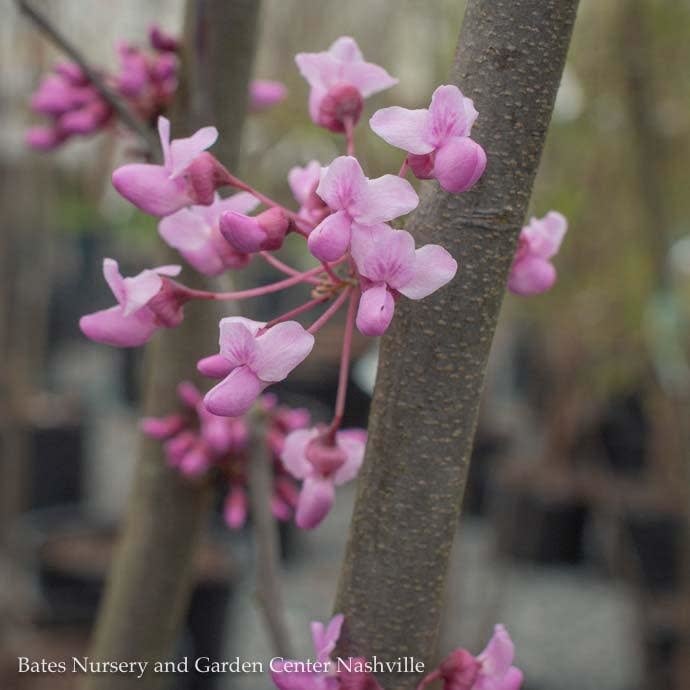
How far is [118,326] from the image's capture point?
67 centimetres

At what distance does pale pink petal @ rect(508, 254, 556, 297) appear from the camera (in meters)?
0.72

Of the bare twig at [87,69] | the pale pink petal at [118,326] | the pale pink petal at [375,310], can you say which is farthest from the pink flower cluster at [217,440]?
the pale pink petal at [375,310]

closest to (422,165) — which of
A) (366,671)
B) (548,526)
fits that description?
(366,671)

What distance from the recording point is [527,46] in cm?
61

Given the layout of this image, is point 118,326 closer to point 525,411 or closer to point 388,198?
point 388,198

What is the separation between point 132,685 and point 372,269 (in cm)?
67

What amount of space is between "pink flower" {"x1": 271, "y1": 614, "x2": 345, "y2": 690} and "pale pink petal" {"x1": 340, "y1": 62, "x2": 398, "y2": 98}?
36 cm

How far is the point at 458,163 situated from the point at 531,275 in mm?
167

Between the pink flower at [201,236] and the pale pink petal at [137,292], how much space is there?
0.23ft

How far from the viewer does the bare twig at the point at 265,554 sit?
89 cm

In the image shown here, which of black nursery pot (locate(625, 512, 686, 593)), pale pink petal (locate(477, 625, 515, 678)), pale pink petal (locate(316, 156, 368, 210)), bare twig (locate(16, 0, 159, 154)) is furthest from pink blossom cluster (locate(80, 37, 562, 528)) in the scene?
black nursery pot (locate(625, 512, 686, 593))

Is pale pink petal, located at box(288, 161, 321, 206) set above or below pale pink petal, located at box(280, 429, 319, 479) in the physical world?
above

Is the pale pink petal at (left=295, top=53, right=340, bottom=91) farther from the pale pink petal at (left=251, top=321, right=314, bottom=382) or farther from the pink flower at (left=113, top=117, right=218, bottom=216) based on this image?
the pale pink petal at (left=251, top=321, right=314, bottom=382)

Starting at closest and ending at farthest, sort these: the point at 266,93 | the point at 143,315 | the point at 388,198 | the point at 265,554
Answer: the point at 388,198 → the point at 143,315 → the point at 265,554 → the point at 266,93
